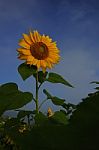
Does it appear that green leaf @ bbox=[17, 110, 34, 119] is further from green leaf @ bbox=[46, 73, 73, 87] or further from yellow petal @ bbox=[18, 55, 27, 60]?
yellow petal @ bbox=[18, 55, 27, 60]

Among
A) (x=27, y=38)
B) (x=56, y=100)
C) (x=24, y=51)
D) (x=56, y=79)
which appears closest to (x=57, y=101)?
(x=56, y=100)

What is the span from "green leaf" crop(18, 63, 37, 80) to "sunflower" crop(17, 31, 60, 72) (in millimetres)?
263

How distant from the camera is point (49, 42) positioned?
4.67m

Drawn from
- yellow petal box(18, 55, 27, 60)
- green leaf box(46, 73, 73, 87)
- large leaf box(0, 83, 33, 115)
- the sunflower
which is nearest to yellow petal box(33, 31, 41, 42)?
the sunflower

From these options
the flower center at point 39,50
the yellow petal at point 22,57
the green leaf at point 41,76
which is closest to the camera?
the green leaf at point 41,76

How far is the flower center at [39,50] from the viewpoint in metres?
4.59

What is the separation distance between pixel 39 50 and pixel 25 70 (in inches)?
29.6

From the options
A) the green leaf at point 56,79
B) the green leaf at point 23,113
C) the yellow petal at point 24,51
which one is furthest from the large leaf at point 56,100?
the yellow petal at point 24,51

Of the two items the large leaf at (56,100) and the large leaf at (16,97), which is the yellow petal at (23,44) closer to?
the large leaf at (56,100)

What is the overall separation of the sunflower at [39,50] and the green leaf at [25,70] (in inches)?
10.4

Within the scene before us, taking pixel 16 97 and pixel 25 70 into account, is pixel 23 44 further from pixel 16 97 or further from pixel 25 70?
pixel 16 97

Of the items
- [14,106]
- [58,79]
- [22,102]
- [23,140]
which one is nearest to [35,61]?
[58,79]

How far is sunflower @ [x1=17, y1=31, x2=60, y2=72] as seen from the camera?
441 centimetres

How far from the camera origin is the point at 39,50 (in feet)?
15.0
